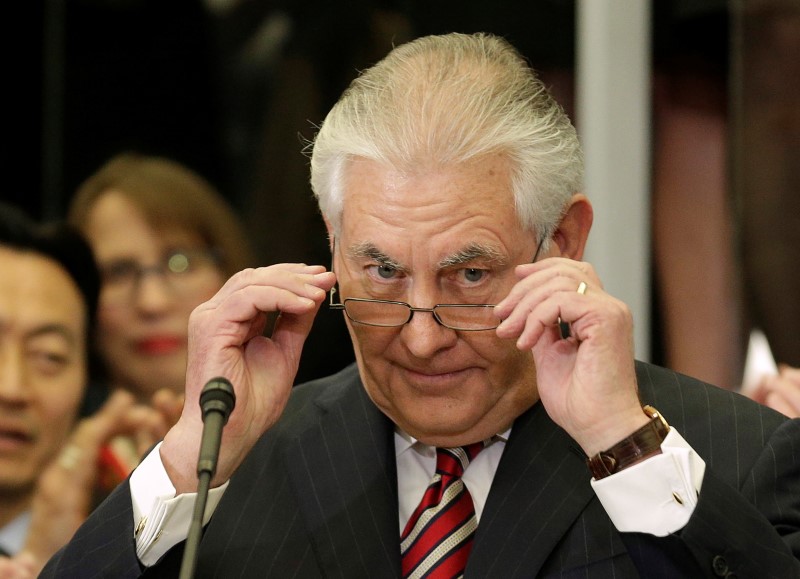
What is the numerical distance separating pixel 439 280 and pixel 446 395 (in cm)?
22

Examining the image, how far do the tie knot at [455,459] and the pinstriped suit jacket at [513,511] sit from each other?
0.09m

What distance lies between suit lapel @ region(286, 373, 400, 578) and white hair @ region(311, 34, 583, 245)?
0.41 metres

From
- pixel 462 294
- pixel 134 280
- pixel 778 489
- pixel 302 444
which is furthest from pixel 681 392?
pixel 134 280

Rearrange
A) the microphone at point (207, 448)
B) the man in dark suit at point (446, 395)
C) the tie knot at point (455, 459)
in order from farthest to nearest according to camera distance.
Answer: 1. the tie knot at point (455, 459)
2. the man in dark suit at point (446, 395)
3. the microphone at point (207, 448)

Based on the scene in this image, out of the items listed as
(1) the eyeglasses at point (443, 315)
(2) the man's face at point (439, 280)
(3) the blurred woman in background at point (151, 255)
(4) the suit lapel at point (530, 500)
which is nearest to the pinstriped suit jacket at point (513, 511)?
(4) the suit lapel at point (530, 500)

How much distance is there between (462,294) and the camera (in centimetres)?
222

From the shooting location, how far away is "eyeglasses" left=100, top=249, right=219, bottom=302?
4348mm

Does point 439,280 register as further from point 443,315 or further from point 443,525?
point 443,525

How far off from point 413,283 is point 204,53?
2.57 m

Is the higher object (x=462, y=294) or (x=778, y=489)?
(x=462, y=294)

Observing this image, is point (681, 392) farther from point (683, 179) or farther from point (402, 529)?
point (683, 179)

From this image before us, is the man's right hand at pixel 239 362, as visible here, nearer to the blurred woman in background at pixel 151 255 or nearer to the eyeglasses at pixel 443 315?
the eyeglasses at pixel 443 315

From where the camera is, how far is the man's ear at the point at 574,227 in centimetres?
238

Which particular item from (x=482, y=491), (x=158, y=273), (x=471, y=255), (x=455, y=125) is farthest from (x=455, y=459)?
(x=158, y=273)
